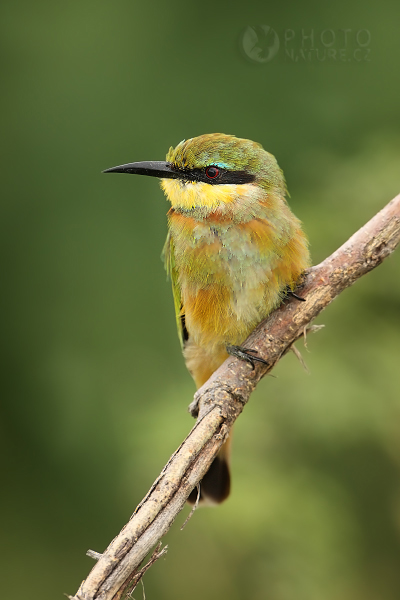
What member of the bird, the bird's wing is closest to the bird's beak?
the bird

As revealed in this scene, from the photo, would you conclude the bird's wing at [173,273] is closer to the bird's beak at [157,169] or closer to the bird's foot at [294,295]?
the bird's beak at [157,169]

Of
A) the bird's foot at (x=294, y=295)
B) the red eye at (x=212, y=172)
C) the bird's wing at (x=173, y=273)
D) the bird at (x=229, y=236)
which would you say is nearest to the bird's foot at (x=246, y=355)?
the bird at (x=229, y=236)

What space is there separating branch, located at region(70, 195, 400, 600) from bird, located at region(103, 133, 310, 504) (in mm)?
54

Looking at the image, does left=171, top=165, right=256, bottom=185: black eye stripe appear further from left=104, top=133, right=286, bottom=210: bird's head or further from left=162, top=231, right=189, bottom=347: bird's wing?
left=162, top=231, right=189, bottom=347: bird's wing

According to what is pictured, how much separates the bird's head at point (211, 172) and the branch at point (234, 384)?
1.19ft

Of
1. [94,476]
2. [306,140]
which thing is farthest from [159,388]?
[306,140]

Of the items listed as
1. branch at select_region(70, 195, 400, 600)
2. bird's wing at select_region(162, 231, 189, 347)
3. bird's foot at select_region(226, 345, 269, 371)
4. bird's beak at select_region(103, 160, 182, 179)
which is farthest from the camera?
bird's wing at select_region(162, 231, 189, 347)

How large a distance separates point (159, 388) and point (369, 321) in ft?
3.17

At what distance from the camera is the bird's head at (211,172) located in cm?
215

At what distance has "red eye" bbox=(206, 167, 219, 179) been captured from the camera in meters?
2.17

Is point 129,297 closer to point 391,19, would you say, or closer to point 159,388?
point 159,388

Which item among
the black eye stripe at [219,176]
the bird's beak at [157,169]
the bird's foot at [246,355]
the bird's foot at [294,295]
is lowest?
the bird's foot at [246,355]

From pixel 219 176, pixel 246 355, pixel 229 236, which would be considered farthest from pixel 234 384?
pixel 219 176

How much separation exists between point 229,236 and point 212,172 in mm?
233
